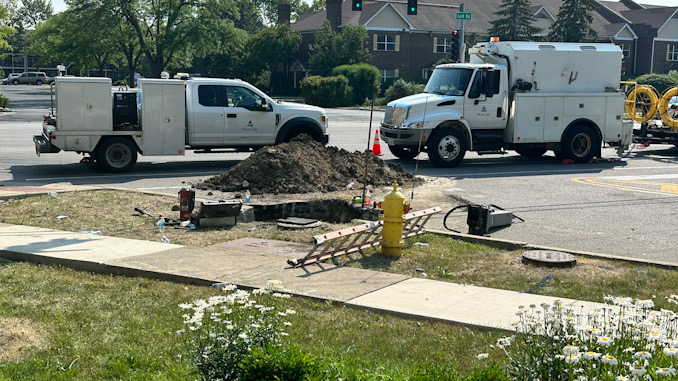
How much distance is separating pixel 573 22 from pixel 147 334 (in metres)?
65.0

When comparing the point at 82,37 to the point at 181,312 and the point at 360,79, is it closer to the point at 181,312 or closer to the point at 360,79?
the point at 360,79

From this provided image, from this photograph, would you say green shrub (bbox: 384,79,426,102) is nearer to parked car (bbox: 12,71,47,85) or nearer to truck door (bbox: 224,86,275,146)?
truck door (bbox: 224,86,275,146)

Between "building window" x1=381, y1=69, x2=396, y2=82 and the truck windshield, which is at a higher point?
"building window" x1=381, y1=69, x2=396, y2=82

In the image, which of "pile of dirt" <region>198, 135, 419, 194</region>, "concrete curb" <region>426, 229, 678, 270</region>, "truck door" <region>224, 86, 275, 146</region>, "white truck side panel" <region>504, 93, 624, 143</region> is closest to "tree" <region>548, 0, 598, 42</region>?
"white truck side panel" <region>504, 93, 624, 143</region>

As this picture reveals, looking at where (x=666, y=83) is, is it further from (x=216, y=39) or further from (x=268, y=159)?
(x=268, y=159)

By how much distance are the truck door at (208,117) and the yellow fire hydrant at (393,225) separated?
30.1 ft

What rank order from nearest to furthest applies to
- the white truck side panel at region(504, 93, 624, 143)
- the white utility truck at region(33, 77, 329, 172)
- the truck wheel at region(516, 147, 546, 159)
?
the white utility truck at region(33, 77, 329, 172)
the white truck side panel at region(504, 93, 624, 143)
the truck wheel at region(516, 147, 546, 159)

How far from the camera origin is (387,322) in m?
6.48

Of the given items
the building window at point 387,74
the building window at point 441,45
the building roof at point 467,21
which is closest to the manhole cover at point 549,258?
the building roof at point 467,21

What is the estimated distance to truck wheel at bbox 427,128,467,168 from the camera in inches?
728

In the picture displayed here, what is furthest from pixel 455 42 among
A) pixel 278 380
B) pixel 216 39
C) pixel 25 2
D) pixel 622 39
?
pixel 25 2

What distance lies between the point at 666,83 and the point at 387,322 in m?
57.6

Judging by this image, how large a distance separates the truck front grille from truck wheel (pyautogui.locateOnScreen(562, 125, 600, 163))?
4596 millimetres

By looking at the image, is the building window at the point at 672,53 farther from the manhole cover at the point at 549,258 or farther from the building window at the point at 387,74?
the manhole cover at the point at 549,258
